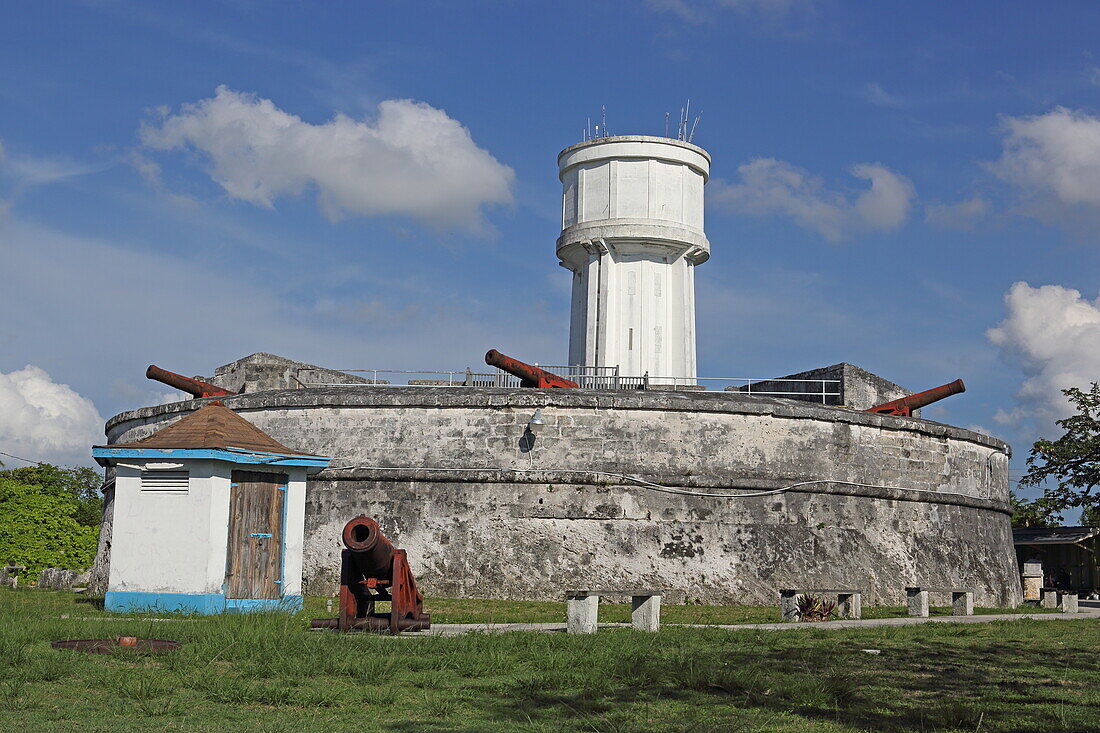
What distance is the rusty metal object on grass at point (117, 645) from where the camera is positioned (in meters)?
8.12

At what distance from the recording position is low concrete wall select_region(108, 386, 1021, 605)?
17.2 meters

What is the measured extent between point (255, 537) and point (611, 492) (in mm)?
6453

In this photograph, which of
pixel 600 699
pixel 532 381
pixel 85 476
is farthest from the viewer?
pixel 85 476

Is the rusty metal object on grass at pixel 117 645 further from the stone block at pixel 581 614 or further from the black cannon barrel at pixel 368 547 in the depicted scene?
the stone block at pixel 581 614

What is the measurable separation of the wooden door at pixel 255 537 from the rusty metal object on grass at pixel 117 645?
389 cm

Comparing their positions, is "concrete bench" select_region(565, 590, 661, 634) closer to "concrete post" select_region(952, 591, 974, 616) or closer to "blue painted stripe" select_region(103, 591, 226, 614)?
"blue painted stripe" select_region(103, 591, 226, 614)

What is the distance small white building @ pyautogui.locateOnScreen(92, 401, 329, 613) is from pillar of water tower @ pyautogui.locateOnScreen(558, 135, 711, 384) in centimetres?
1267

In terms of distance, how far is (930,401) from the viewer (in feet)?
71.7

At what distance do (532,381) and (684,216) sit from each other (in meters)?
7.43

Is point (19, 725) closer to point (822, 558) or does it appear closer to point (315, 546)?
point (315, 546)

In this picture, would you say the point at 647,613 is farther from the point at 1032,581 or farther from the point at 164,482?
the point at 1032,581

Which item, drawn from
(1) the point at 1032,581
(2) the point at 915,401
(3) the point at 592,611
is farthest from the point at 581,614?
(1) the point at 1032,581

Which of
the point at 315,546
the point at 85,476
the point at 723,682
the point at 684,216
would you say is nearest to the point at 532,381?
the point at 315,546

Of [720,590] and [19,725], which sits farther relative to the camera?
[720,590]
